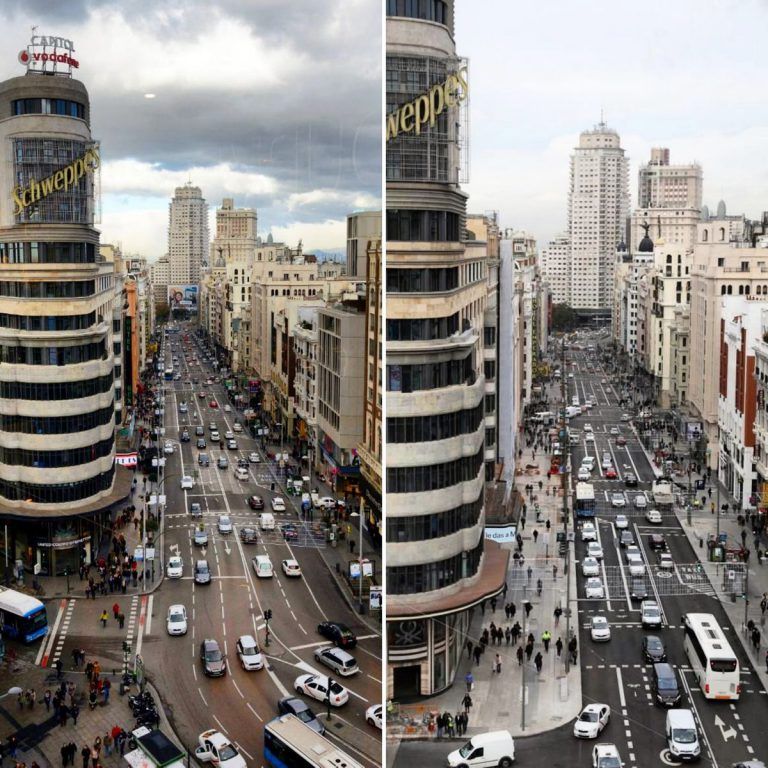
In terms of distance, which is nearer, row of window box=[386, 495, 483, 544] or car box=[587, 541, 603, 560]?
row of window box=[386, 495, 483, 544]

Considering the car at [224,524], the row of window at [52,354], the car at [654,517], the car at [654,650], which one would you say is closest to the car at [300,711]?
the car at [224,524]

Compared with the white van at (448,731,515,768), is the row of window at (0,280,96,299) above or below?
above

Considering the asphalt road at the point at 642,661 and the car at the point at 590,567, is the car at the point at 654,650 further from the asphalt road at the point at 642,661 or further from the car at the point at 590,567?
the car at the point at 590,567

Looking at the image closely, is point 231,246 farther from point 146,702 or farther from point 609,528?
point 609,528

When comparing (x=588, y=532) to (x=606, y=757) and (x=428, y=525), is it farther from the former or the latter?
(x=428, y=525)

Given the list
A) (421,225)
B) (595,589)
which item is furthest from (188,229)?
(595,589)

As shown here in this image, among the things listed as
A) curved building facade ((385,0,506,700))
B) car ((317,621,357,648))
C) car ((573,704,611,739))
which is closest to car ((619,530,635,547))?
curved building facade ((385,0,506,700))

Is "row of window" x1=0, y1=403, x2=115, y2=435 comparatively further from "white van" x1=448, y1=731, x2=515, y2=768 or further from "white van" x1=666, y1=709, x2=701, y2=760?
"white van" x1=666, y1=709, x2=701, y2=760
